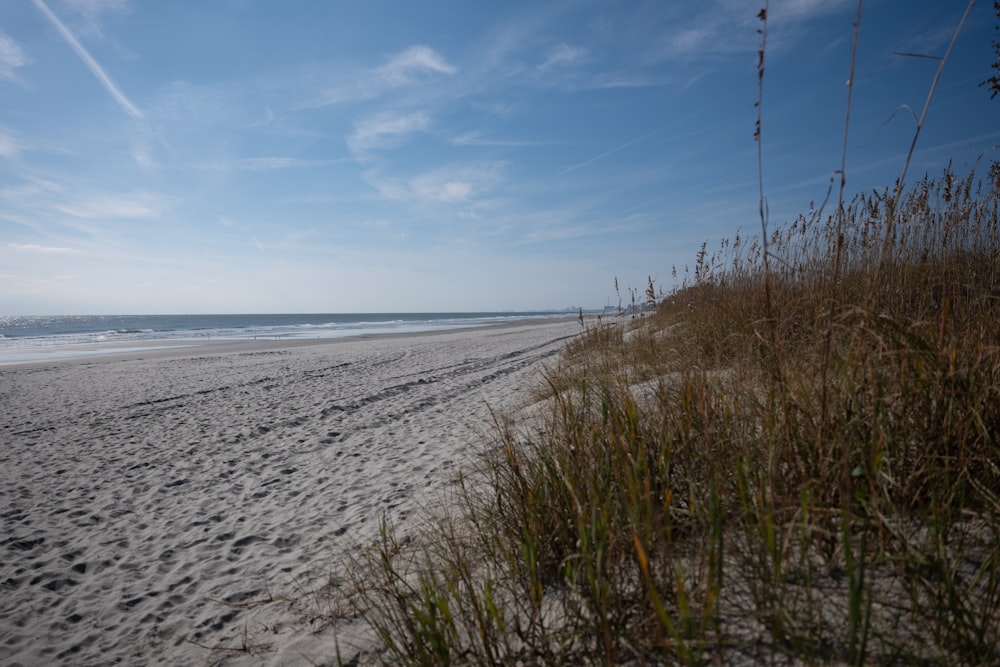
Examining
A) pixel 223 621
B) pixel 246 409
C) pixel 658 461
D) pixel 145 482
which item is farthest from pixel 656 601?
pixel 246 409

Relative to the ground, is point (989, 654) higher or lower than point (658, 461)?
lower

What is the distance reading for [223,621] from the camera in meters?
2.70

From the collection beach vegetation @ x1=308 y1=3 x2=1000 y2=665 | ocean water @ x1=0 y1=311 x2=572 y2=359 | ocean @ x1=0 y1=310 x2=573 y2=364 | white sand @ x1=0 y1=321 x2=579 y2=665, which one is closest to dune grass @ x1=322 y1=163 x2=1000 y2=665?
beach vegetation @ x1=308 y1=3 x2=1000 y2=665

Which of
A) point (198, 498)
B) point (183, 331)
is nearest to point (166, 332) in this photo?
point (183, 331)

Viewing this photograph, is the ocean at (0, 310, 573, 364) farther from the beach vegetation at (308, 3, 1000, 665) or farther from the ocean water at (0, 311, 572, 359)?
the beach vegetation at (308, 3, 1000, 665)

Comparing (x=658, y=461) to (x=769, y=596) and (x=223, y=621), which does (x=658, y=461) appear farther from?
(x=223, y=621)

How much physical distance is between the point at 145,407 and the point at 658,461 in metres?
10.1

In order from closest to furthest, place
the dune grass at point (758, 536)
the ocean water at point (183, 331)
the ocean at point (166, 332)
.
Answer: the dune grass at point (758, 536) → the ocean at point (166, 332) → the ocean water at point (183, 331)

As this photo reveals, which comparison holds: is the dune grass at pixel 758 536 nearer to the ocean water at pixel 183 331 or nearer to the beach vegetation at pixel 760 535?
the beach vegetation at pixel 760 535

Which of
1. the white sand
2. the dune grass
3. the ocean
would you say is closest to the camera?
the dune grass

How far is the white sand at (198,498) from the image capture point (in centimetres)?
272

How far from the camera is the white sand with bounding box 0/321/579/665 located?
107 inches

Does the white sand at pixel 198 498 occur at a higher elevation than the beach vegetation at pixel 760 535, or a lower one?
lower

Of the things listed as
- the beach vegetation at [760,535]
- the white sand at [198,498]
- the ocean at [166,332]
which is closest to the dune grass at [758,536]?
the beach vegetation at [760,535]
